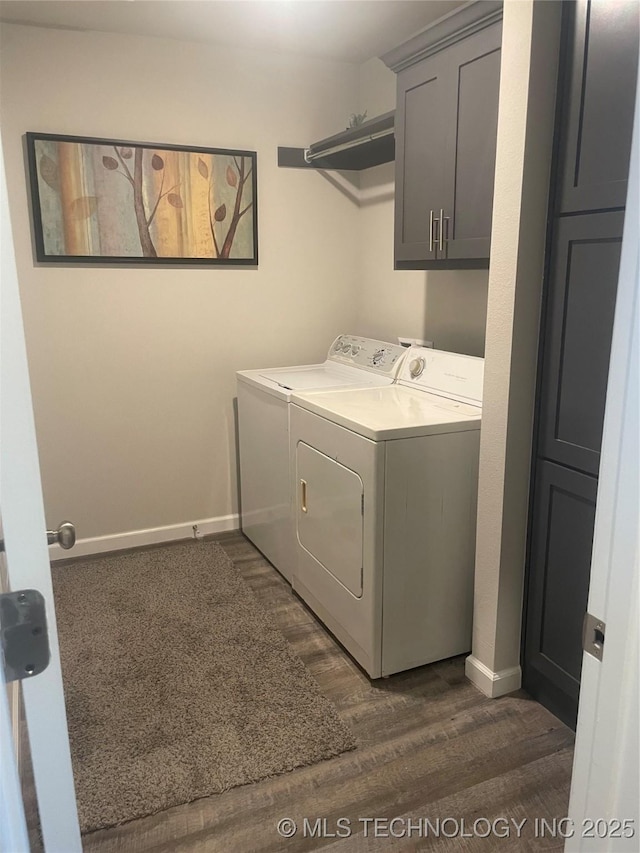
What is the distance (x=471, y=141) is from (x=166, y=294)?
5.50 feet

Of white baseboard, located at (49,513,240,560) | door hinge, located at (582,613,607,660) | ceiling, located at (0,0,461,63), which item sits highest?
ceiling, located at (0,0,461,63)

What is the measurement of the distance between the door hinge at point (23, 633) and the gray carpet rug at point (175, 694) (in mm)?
1302

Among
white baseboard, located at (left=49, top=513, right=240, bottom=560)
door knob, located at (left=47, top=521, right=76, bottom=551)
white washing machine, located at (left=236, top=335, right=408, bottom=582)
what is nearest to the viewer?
door knob, located at (left=47, top=521, right=76, bottom=551)

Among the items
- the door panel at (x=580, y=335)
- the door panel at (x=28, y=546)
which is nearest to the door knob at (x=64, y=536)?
the door panel at (x=28, y=546)

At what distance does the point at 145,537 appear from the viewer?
11.0ft

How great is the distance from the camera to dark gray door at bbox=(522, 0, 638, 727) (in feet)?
5.28

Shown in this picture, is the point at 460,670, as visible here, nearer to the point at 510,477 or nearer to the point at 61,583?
the point at 510,477

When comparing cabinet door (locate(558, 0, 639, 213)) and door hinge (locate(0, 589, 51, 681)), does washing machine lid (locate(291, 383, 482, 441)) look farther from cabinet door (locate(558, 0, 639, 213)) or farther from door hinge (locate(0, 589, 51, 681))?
door hinge (locate(0, 589, 51, 681))

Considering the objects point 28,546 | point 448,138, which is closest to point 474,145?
point 448,138

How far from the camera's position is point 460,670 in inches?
89.4

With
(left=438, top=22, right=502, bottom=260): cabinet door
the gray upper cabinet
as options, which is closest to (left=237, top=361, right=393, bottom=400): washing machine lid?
the gray upper cabinet

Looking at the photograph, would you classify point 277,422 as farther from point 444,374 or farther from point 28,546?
point 28,546

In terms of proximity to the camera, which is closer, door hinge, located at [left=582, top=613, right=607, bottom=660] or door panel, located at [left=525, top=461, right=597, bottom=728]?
door hinge, located at [left=582, top=613, right=607, bottom=660]

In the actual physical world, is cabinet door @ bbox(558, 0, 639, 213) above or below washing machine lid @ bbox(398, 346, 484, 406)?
above
